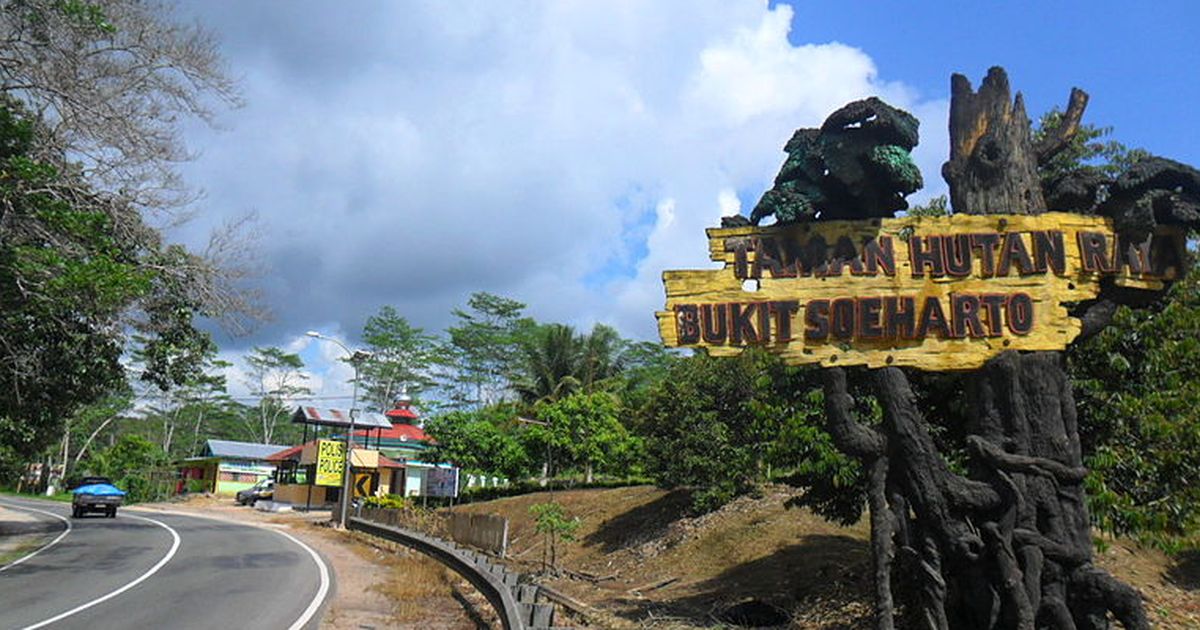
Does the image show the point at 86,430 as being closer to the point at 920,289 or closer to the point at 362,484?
the point at 362,484

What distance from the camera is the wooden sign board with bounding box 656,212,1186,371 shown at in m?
6.66

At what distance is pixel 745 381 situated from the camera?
21766mm

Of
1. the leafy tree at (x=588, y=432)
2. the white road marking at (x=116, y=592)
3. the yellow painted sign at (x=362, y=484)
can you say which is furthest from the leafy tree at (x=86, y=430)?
the white road marking at (x=116, y=592)

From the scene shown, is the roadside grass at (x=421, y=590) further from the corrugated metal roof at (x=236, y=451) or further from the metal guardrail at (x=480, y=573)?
the corrugated metal roof at (x=236, y=451)

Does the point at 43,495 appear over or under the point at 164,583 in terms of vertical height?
over

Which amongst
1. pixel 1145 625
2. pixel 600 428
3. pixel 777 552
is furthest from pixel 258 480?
pixel 1145 625

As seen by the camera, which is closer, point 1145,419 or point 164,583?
point 1145,419

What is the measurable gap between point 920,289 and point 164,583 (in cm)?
1363

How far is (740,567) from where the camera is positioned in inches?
616

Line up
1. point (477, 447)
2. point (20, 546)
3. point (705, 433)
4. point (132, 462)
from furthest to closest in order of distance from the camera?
point (132, 462)
point (477, 447)
point (705, 433)
point (20, 546)

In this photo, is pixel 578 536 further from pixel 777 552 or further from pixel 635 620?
pixel 635 620

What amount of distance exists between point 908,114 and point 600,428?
31.3 m

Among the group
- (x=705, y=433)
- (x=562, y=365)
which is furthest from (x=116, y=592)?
(x=562, y=365)

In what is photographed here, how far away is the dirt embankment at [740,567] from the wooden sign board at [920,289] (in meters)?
4.66
